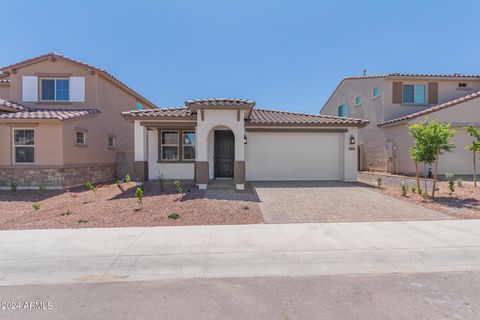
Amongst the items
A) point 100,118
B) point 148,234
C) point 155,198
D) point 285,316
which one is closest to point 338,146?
point 155,198

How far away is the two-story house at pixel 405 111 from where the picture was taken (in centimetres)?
1605

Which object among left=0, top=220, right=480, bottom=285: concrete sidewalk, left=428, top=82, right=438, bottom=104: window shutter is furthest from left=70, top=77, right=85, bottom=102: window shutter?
left=428, top=82, right=438, bottom=104: window shutter

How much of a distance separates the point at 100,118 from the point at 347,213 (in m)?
14.1

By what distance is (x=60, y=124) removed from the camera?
12375mm

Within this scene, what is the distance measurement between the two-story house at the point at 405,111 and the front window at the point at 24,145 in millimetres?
19739

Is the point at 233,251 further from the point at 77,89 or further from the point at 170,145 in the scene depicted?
the point at 77,89

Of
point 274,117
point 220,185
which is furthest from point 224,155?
point 274,117

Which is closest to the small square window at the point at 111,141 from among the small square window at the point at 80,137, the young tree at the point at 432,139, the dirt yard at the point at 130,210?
the small square window at the point at 80,137

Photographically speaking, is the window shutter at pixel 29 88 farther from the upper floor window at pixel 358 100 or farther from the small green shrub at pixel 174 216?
the upper floor window at pixel 358 100

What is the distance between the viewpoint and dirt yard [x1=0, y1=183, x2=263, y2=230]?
7246 mm

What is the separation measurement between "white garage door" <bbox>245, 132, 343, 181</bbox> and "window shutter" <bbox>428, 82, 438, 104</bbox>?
30.6 feet

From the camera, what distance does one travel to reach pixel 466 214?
25.8 feet

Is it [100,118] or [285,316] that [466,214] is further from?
[100,118]

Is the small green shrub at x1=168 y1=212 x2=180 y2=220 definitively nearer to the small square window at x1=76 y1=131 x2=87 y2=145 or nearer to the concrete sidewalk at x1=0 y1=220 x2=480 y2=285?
the concrete sidewalk at x1=0 y1=220 x2=480 y2=285
